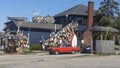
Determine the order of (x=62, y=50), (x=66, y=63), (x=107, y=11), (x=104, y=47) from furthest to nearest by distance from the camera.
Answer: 1. (x=107, y=11)
2. (x=62, y=50)
3. (x=104, y=47)
4. (x=66, y=63)

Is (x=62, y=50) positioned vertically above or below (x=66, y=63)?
above

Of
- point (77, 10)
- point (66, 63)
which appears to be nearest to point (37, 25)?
point (77, 10)

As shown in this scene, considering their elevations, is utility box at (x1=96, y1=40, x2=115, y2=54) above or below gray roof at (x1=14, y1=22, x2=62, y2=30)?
below

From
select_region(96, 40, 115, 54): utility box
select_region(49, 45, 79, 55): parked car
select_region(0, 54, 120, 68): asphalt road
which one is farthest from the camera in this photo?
select_region(49, 45, 79, 55): parked car

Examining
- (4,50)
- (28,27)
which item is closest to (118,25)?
(28,27)

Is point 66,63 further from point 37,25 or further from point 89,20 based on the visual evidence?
point 37,25

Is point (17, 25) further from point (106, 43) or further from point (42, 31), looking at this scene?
point (106, 43)

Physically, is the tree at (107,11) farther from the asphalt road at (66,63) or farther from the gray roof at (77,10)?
the asphalt road at (66,63)

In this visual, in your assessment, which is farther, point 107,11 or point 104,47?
point 107,11

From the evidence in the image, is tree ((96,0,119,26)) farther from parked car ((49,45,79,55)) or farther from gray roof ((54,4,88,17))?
parked car ((49,45,79,55))

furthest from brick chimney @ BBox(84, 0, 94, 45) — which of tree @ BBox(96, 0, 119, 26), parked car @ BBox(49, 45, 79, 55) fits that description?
parked car @ BBox(49, 45, 79, 55)

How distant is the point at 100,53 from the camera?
149 feet

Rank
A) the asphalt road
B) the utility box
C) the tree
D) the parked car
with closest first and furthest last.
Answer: the asphalt road → the utility box → the parked car → the tree

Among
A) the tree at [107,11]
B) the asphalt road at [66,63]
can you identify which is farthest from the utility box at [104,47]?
the tree at [107,11]
